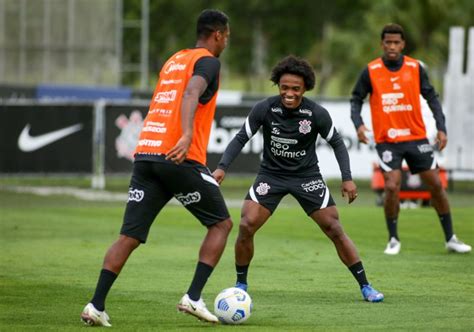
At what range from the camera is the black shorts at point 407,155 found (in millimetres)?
14953

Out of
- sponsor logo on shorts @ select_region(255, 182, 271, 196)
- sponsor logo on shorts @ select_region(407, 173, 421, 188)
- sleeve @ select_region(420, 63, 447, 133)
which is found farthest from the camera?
sponsor logo on shorts @ select_region(407, 173, 421, 188)

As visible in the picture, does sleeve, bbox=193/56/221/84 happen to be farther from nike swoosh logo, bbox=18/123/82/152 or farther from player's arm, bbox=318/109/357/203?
nike swoosh logo, bbox=18/123/82/152

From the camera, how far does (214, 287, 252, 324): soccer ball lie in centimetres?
998

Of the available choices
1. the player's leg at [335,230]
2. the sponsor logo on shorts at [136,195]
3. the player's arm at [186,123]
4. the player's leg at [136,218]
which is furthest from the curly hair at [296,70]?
the sponsor logo on shorts at [136,195]

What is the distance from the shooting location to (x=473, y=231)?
1827 centimetres

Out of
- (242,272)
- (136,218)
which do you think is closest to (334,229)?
(242,272)

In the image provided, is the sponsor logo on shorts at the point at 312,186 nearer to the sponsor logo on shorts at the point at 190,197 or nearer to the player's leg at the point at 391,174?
the sponsor logo on shorts at the point at 190,197

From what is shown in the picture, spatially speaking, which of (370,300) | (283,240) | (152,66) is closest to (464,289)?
(370,300)

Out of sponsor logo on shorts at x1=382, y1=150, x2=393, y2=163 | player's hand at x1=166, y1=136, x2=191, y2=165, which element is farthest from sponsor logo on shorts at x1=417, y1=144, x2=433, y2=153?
player's hand at x1=166, y1=136, x2=191, y2=165

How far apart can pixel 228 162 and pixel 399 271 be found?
11.1 ft

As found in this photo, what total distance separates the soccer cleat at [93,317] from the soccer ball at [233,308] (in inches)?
35.9

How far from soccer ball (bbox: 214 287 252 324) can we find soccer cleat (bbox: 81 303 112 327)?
0.91 m

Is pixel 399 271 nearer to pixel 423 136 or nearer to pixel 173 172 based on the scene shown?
pixel 423 136

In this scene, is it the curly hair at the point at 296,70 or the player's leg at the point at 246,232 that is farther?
the player's leg at the point at 246,232
